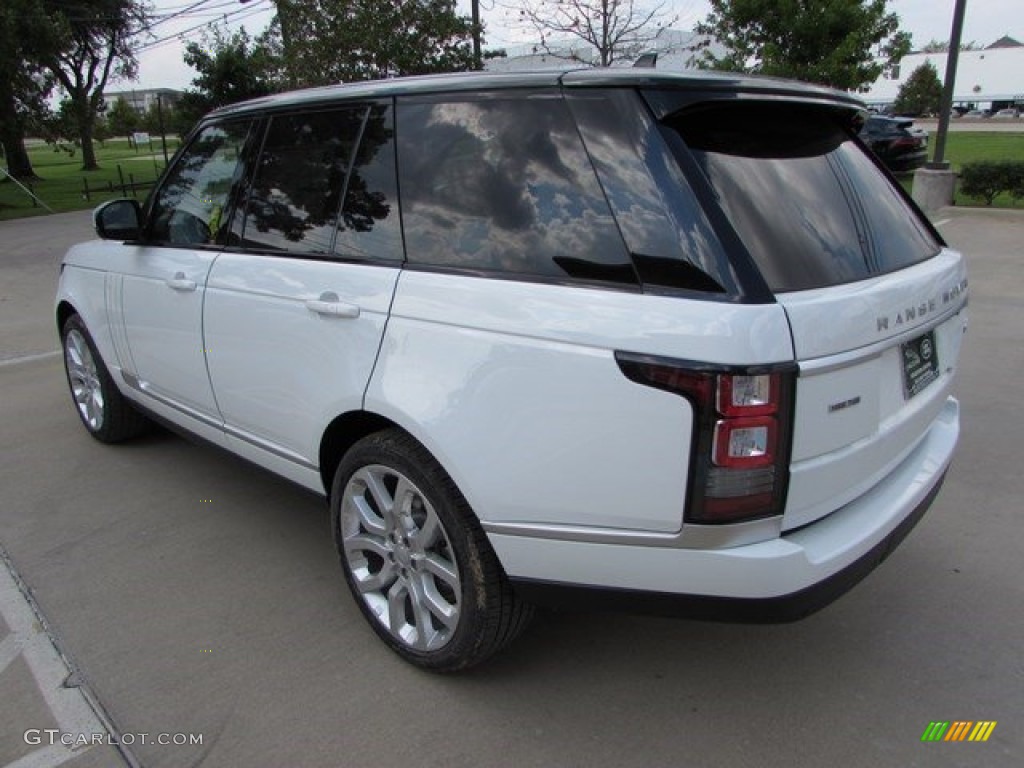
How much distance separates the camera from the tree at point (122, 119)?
72.9 meters

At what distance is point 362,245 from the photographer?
8.80ft

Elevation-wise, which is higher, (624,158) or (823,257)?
(624,158)

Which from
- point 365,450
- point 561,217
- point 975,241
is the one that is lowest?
point 975,241

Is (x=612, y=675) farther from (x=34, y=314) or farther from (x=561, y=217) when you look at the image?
(x=34, y=314)

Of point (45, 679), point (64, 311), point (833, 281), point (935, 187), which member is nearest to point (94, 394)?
point (64, 311)

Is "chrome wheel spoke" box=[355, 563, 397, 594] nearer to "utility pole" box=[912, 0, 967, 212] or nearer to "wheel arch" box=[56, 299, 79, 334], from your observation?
"wheel arch" box=[56, 299, 79, 334]

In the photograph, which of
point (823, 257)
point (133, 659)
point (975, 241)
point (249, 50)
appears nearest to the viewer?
point (823, 257)

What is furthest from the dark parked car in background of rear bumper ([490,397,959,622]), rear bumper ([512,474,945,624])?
rear bumper ([512,474,945,624])

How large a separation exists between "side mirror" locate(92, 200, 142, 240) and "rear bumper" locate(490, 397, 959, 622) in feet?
9.05

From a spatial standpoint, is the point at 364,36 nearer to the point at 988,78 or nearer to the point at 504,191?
the point at 504,191

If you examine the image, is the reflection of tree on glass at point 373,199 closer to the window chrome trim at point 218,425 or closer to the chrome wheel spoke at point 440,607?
the window chrome trim at point 218,425

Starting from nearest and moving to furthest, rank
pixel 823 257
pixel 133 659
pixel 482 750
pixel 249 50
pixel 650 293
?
pixel 650 293
pixel 823 257
pixel 482 750
pixel 133 659
pixel 249 50

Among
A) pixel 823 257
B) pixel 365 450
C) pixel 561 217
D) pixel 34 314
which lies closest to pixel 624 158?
pixel 561 217

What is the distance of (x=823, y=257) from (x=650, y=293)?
1.84 feet
